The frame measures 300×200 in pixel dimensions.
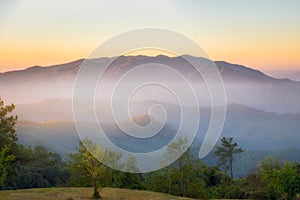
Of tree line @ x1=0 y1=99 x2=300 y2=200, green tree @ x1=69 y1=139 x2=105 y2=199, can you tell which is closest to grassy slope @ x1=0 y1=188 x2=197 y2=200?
tree line @ x1=0 y1=99 x2=300 y2=200

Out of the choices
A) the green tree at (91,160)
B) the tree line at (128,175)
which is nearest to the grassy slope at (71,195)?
the tree line at (128,175)

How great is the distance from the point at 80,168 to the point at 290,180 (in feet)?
73.4

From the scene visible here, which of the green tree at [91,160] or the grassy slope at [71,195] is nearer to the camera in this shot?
the grassy slope at [71,195]

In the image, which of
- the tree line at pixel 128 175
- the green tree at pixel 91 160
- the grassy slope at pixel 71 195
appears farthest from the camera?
the tree line at pixel 128 175

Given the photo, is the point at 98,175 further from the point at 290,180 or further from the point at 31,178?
the point at 31,178

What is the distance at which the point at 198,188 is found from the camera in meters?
43.6

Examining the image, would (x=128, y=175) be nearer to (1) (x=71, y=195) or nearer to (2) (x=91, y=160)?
(1) (x=71, y=195)

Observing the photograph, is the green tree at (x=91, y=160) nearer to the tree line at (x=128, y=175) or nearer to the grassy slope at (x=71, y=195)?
the tree line at (x=128, y=175)

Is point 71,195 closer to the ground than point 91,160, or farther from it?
closer to the ground

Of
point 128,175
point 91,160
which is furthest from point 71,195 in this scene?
point 128,175

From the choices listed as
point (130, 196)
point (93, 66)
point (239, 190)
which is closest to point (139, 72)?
point (93, 66)

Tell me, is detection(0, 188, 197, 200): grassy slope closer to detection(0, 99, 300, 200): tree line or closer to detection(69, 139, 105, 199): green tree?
detection(0, 99, 300, 200): tree line

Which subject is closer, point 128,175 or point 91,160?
point 91,160

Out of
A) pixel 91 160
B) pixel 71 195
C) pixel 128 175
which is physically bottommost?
pixel 128 175
